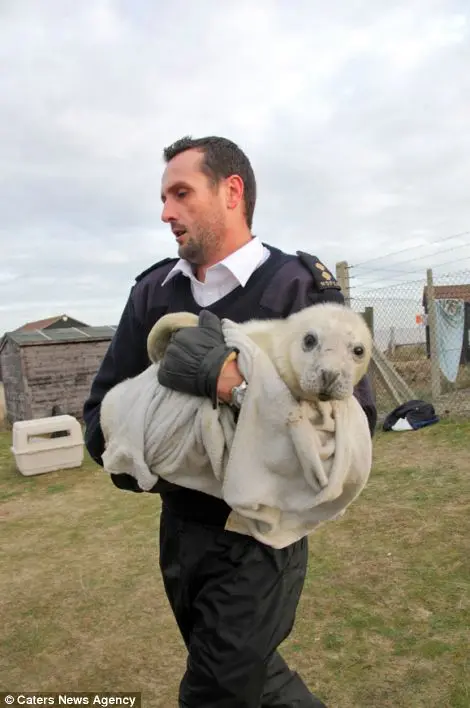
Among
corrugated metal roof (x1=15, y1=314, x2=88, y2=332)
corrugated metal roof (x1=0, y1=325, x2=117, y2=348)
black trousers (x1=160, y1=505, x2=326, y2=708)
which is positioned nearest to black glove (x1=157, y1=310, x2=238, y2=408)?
black trousers (x1=160, y1=505, x2=326, y2=708)

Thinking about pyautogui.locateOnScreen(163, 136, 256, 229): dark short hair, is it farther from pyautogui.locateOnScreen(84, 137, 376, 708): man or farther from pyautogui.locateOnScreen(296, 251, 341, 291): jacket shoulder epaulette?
pyautogui.locateOnScreen(296, 251, 341, 291): jacket shoulder epaulette

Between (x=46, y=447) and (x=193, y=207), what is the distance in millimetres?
7133

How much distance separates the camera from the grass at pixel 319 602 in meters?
→ 3.17

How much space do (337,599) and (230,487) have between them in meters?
2.71

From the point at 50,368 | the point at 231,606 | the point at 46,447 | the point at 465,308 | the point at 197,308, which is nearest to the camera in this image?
the point at 231,606

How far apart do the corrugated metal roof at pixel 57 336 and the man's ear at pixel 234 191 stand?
35.4ft

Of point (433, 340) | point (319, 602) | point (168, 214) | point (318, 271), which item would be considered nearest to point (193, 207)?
point (168, 214)

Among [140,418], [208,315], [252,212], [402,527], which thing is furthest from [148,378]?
[402,527]

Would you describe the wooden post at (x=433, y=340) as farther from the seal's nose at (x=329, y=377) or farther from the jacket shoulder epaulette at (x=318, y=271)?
the seal's nose at (x=329, y=377)

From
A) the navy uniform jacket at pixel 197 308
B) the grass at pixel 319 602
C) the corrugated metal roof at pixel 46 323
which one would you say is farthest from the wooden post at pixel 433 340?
the corrugated metal roof at pixel 46 323

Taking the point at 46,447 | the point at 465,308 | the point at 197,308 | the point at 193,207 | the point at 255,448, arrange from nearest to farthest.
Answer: the point at 255,448, the point at 193,207, the point at 197,308, the point at 46,447, the point at 465,308

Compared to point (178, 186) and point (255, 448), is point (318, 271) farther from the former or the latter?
point (255, 448)

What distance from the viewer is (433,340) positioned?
8977 mm

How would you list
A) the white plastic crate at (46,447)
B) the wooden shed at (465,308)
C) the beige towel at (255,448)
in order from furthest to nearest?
the wooden shed at (465,308)
the white plastic crate at (46,447)
the beige towel at (255,448)
